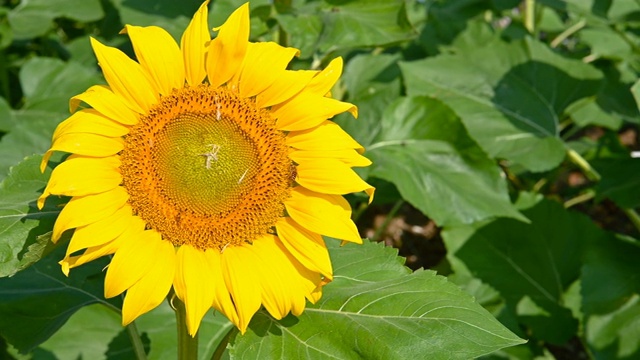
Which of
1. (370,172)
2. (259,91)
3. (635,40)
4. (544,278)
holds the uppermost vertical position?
(259,91)

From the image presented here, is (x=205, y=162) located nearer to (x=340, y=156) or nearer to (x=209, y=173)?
(x=209, y=173)

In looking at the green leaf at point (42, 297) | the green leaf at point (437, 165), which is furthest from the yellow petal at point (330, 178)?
the green leaf at point (437, 165)

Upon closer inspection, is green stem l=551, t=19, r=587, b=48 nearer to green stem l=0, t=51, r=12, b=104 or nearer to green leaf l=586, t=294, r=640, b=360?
green leaf l=586, t=294, r=640, b=360

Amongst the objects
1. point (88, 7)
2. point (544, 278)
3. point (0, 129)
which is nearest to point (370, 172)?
point (544, 278)

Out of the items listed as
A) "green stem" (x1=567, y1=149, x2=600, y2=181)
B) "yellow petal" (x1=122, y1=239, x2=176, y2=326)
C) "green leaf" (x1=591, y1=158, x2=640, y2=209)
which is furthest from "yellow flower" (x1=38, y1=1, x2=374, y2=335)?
"green stem" (x1=567, y1=149, x2=600, y2=181)

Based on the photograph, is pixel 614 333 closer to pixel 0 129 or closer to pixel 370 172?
pixel 370 172
